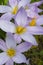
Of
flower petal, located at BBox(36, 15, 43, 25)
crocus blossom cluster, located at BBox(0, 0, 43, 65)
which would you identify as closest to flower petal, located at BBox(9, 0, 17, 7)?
crocus blossom cluster, located at BBox(0, 0, 43, 65)

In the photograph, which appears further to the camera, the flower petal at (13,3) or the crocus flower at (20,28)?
the flower petal at (13,3)

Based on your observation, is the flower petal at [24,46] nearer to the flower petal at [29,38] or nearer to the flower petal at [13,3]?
the flower petal at [29,38]

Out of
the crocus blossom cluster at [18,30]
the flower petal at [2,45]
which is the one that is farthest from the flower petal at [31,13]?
the flower petal at [2,45]

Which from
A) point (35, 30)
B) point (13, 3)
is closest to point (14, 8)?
point (13, 3)

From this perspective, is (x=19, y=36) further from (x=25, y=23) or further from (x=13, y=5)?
(x=13, y=5)

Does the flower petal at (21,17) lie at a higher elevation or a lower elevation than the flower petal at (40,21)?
higher

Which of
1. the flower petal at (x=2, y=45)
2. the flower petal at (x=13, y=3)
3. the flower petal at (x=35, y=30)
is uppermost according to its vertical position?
the flower petal at (x=13, y=3)

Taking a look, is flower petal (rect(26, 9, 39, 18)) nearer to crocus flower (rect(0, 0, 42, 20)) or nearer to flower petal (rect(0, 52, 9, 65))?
crocus flower (rect(0, 0, 42, 20))
